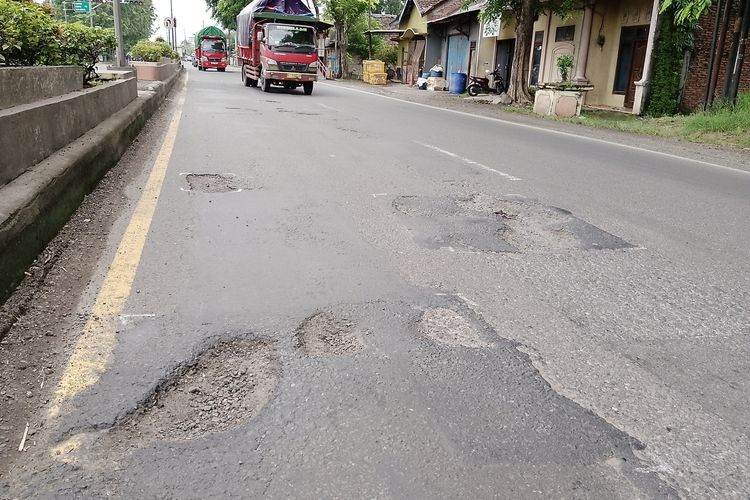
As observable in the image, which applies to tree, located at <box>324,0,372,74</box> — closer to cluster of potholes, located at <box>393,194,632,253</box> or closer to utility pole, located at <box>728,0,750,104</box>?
utility pole, located at <box>728,0,750,104</box>

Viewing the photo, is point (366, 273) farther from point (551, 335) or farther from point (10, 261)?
point (10, 261)

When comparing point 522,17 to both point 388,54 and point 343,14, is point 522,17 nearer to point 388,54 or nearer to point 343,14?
point 343,14

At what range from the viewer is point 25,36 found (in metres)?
6.68

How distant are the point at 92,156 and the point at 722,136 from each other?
12.6m

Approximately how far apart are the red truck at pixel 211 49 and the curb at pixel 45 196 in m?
44.5

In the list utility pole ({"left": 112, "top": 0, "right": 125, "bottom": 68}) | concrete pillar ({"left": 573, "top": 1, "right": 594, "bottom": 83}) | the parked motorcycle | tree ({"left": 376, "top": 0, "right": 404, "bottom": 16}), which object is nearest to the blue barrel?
the parked motorcycle

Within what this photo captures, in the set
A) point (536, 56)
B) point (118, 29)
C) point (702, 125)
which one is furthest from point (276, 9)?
point (702, 125)

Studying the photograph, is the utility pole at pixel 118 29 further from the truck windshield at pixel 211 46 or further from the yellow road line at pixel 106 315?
the truck windshield at pixel 211 46

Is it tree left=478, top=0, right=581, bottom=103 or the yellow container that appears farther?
the yellow container

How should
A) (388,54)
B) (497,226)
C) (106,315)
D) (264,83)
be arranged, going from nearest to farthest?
(106,315), (497,226), (264,83), (388,54)

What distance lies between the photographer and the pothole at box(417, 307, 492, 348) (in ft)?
10.7

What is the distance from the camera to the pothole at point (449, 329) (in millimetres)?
3271

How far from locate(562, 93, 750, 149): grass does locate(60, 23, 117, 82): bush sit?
11593mm

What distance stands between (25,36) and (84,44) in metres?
2.27
